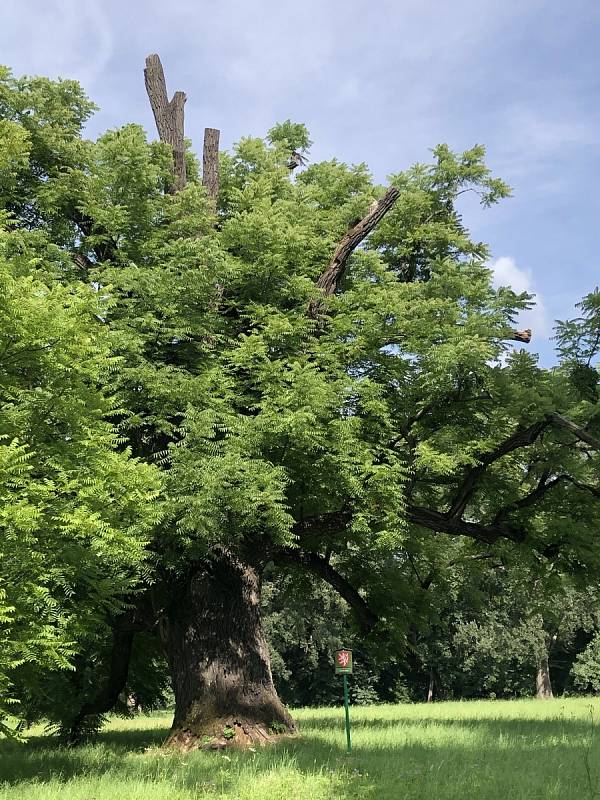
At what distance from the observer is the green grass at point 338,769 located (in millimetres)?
9141

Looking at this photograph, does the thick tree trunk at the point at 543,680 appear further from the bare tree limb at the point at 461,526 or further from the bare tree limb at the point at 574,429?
the bare tree limb at the point at 574,429

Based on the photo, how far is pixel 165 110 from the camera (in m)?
20.3

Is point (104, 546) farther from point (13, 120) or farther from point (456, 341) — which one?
point (13, 120)

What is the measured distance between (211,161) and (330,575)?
35.8 feet

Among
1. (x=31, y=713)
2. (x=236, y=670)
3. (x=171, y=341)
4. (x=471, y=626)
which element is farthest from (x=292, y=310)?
(x=471, y=626)

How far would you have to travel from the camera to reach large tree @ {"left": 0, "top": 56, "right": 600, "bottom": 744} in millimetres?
13797

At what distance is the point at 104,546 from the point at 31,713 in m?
10.1

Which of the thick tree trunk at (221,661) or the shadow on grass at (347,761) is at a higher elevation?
the thick tree trunk at (221,661)

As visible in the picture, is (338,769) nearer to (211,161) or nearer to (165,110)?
A: (211,161)

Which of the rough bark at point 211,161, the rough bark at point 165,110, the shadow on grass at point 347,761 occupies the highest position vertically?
the rough bark at point 165,110

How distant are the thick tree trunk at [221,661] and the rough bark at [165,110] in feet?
34.0

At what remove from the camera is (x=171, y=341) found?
15938 millimetres

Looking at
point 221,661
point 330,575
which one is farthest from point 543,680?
point 221,661

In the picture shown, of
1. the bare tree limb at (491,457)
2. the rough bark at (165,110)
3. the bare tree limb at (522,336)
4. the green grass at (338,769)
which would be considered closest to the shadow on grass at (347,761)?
the green grass at (338,769)
